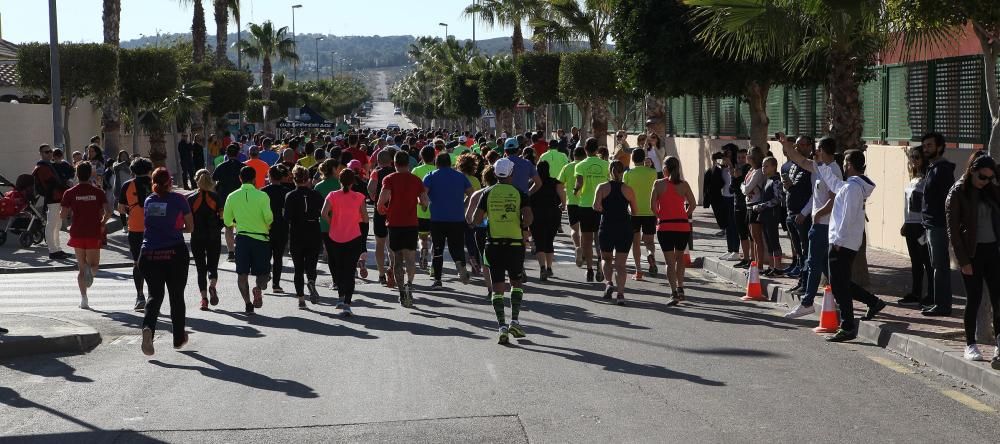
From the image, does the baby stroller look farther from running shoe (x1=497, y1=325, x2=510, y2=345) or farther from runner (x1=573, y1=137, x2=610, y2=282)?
running shoe (x1=497, y1=325, x2=510, y2=345)

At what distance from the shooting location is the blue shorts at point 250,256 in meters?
14.1

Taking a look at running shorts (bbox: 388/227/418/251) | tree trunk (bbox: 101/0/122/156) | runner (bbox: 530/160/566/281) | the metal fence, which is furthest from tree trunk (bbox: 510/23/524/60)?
running shorts (bbox: 388/227/418/251)

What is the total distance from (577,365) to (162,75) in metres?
28.5

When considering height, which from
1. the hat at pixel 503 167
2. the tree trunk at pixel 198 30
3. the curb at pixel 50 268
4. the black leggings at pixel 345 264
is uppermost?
the tree trunk at pixel 198 30

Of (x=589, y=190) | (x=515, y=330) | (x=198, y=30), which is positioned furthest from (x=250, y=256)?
(x=198, y=30)

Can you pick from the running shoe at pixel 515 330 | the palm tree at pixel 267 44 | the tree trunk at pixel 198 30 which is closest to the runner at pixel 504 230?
the running shoe at pixel 515 330

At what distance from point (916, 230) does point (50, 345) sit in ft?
28.8

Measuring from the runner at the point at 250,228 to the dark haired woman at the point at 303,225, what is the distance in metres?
0.37

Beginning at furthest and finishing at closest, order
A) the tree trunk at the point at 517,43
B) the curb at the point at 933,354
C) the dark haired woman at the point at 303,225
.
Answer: the tree trunk at the point at 517,43 < the dark haired woman at the point at 303,225 < the curb at the point at 933,354

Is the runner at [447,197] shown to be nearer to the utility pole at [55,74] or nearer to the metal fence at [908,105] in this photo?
the metal fence at [908,105]

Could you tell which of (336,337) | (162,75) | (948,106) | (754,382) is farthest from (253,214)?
(162,75)

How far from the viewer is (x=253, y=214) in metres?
14.1

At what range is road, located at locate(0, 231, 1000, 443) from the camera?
778 centimetres

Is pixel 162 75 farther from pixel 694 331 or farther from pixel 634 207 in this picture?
pixel 694 331
